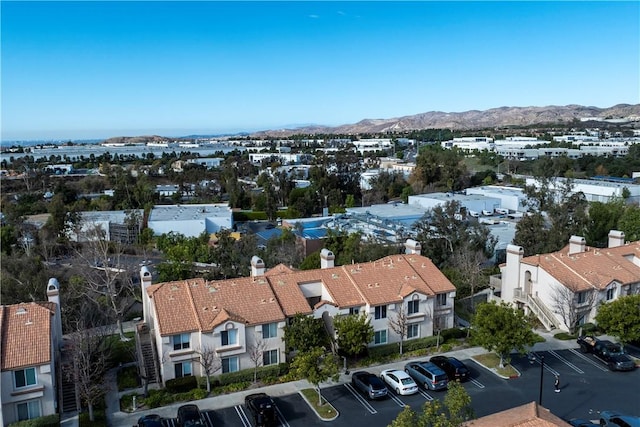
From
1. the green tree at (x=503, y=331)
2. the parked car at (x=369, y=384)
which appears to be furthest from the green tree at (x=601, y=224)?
the parked car at (x=369, y=384)

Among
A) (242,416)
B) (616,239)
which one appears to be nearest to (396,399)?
(242,416)

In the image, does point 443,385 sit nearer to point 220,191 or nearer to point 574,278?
point 574,278

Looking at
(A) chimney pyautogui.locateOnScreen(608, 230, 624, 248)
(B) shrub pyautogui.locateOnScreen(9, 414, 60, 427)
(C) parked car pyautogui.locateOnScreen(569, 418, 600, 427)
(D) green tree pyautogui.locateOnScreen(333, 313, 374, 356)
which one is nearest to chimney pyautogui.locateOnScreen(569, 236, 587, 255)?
(A) chimney pyautogui.locateOnScreen(608, 230, 624, 248)

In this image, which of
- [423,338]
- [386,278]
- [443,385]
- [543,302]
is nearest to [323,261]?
[386,278]

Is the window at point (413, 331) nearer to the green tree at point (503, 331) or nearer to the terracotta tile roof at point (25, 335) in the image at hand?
the green tree at point (503, 331)

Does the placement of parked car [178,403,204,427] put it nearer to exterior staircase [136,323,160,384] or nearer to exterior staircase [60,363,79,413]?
exterior staircase [136,323,160,384]
